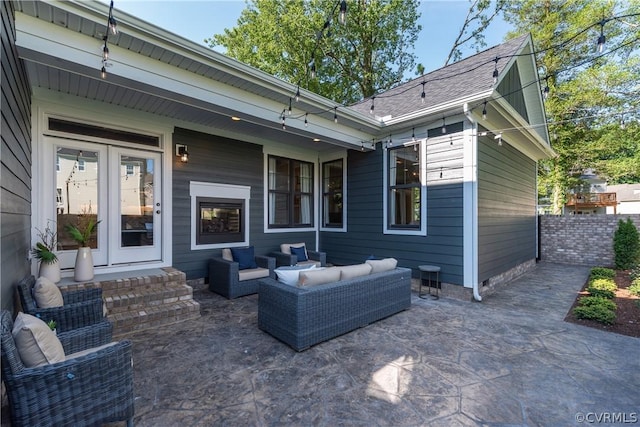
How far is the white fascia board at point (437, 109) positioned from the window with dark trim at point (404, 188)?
1.86 feet

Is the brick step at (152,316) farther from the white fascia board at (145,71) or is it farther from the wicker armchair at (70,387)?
the white fascia board at (145,71)

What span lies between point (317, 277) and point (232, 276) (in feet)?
6.77

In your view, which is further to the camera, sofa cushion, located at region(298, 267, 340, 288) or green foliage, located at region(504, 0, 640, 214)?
green foliage, located at region(504, 0, 640, 214)

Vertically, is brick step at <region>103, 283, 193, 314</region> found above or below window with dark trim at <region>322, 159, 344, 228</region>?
below

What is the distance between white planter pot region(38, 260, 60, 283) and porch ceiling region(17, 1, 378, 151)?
209cm

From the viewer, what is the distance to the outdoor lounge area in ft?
6.56

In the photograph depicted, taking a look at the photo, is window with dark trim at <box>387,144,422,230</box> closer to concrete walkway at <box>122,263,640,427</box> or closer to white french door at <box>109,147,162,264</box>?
concrete walkway at <box>122,263,640,427</box>

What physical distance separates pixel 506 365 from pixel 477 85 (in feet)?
13.7

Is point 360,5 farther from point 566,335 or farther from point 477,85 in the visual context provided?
point 566,335

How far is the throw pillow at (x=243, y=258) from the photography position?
16.9 ft

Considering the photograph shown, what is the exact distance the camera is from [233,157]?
5.71 meters

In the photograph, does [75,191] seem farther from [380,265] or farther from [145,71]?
[380,265]

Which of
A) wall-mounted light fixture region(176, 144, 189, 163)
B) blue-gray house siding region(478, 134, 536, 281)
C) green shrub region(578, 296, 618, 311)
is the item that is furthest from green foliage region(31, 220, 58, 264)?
green shrub region(578, 296, 618, 311)

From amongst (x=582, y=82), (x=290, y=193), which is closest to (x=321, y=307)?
(x=290, y=193)
